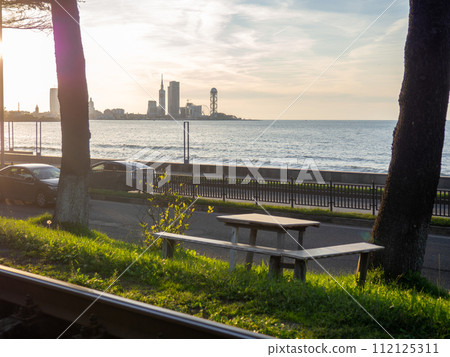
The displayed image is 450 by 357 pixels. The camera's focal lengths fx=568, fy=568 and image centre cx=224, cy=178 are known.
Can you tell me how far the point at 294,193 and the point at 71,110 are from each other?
9.25 metres

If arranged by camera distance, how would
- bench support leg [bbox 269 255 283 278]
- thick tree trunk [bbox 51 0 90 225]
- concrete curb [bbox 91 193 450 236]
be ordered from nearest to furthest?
bench support leg [bbox 269 255 283 278], thick tree trunk [bbox 51 0 90 225], concrete curb [bbox 91 193 450 236]

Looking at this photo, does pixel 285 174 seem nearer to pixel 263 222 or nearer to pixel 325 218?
pixel 325 218

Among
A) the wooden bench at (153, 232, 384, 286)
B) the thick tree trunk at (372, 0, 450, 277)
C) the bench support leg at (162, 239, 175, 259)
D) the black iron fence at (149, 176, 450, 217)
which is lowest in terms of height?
the black iron fence at (149, 176, 450, 217)

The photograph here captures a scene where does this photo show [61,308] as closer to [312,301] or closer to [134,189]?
[312,301]

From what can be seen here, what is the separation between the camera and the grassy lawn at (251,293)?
222 inches

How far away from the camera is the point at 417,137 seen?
8227mm

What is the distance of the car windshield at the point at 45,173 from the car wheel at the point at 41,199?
2.35 ft

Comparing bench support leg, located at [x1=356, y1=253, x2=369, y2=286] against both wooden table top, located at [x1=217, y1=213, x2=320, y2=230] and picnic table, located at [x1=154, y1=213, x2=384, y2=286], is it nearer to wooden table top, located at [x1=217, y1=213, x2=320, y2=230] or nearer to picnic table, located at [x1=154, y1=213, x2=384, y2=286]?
picnic table, located at [x1=154, y1=213, x2=384, y2=286]

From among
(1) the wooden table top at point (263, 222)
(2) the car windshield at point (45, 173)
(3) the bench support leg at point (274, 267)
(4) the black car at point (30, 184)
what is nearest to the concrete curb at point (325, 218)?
(2) the car windshield at point (45, 173)

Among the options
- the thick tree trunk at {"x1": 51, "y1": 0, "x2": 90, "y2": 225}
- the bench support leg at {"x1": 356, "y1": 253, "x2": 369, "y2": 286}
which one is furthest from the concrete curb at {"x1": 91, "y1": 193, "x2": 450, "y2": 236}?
the bench support leg at {"x1": 356, "y1": 253, "x2": 369, "y2": 286}

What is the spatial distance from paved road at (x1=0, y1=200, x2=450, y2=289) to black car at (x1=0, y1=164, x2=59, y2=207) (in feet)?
1.55

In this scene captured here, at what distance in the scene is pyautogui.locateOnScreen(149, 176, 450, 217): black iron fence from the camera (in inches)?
719
